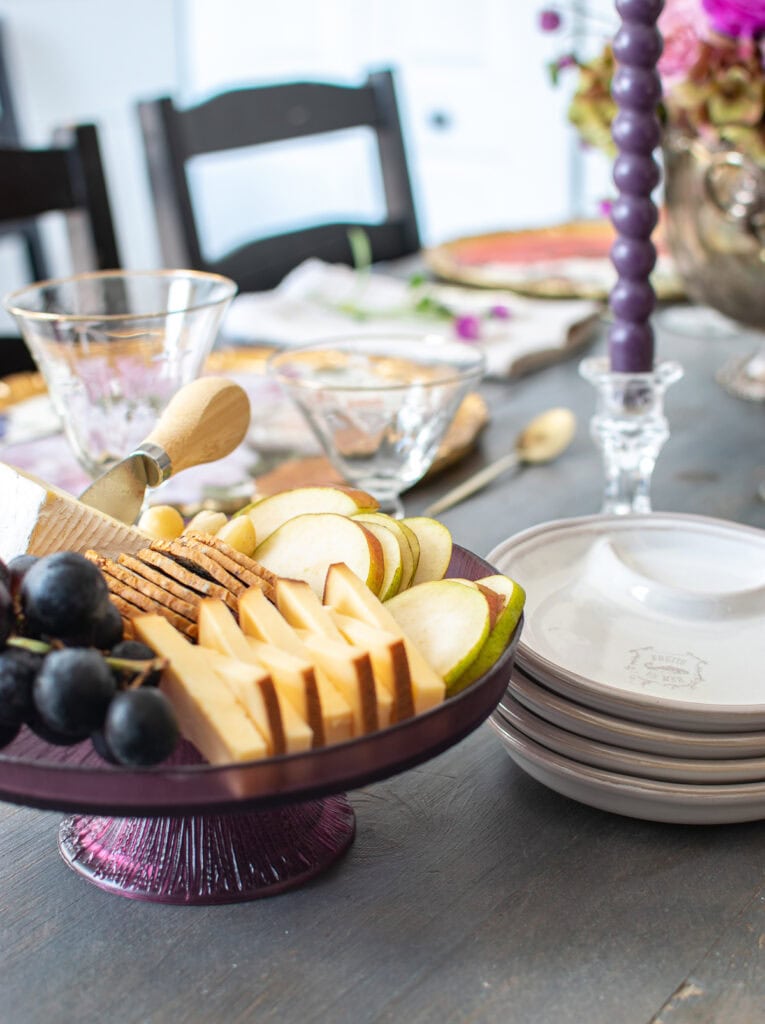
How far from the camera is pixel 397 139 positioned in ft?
6.30

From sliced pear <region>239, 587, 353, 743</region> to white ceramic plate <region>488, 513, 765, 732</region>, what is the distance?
0.13 meters

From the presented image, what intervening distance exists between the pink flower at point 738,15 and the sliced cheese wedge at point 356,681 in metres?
0.77

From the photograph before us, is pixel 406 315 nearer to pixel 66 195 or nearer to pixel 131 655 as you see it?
pixel 66 195

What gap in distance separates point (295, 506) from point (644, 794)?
0.72ft

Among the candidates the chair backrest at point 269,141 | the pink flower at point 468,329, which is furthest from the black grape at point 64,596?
the chair backrest at point 269,141

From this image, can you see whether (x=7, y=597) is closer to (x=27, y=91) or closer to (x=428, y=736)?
(x=428, y=736)

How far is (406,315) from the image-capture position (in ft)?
4.58

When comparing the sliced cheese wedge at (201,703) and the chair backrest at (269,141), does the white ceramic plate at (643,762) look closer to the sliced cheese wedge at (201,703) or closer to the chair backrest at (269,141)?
the sliced cheese wedge at (201,703)

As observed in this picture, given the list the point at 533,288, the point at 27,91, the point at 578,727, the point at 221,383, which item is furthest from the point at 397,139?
the point at 27,91

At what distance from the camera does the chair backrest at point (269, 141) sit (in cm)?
156

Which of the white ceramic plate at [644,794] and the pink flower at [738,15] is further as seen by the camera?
the pink flower at [738,15]

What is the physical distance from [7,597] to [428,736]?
0.16 metres

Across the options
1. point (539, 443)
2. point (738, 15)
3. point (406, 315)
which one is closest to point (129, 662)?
point (539, 443)

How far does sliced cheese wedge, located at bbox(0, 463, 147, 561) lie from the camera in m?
0.53
